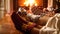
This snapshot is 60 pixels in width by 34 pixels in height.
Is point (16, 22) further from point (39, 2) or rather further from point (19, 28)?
point (39, 2)

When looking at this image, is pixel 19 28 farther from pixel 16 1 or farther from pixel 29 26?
pixel 16 1

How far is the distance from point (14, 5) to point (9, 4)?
39 cm

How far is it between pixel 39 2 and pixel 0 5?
366 cm

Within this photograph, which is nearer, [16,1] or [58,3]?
Result: [58,3]

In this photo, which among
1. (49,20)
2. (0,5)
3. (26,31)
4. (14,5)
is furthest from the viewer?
(14,5)

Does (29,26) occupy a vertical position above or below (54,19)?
below

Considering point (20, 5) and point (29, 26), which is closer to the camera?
point (29, 26)

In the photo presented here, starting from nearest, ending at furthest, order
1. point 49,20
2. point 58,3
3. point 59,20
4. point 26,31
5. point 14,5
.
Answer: point 59,20, point 49,20, point 26,31, point 58,3, point 14,5

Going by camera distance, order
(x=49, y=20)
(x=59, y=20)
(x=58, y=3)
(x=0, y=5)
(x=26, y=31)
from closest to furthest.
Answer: (x=59, y=20) → (x=49, y=20) → (x=26, y=31) → (x=0, y=5) → (x=58, y=3)

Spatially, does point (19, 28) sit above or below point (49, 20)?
below

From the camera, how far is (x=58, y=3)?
7.47 meters

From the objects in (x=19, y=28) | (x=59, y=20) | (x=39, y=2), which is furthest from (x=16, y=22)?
(x=39, y=2)

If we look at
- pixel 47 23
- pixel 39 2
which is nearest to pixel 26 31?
pixel 47 23

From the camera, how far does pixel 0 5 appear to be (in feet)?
15.9
